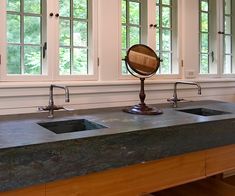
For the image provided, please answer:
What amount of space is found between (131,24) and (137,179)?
4.52ft

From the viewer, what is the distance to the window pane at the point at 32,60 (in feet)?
6.65

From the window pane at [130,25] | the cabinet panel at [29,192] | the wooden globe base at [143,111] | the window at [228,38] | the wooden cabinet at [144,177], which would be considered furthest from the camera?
the window at [228,38]

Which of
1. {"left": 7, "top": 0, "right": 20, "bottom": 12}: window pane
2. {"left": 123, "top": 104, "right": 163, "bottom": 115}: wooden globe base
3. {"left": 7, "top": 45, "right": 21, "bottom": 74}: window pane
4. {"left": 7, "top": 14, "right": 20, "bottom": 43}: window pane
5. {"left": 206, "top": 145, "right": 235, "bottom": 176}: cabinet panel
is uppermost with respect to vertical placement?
{"left": 7, "top": 0, "right": 20, "bottom": 12}: window pane

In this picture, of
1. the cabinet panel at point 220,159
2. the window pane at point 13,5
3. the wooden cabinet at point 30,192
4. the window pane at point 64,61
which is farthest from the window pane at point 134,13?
the wooden cabinet at point 30,192

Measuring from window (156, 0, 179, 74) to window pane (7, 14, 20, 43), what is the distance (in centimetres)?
117

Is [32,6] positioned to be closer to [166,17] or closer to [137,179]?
[166,17]

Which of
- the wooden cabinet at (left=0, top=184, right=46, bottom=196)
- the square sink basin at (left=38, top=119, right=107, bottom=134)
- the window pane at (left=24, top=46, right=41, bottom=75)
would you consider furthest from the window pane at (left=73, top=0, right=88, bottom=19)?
the wooden cabinet at (left=0, top=184, right=46, bottom=196)

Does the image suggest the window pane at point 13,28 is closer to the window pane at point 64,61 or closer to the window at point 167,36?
the window pane at point 64,61

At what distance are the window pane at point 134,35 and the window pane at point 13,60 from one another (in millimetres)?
892

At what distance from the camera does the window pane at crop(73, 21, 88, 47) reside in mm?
2201

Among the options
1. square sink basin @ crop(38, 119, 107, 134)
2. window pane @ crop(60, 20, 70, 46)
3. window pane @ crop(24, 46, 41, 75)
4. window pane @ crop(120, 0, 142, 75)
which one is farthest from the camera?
window pane @ crop(120, 0, 142, 75)

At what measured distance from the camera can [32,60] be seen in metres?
2.05

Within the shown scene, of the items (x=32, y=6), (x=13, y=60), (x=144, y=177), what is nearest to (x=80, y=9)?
(x=32, y=6)

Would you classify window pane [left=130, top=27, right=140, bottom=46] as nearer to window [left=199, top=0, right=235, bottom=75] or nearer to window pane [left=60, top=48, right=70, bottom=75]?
window pane [left=60, top=48, right=70, bottom=75]
